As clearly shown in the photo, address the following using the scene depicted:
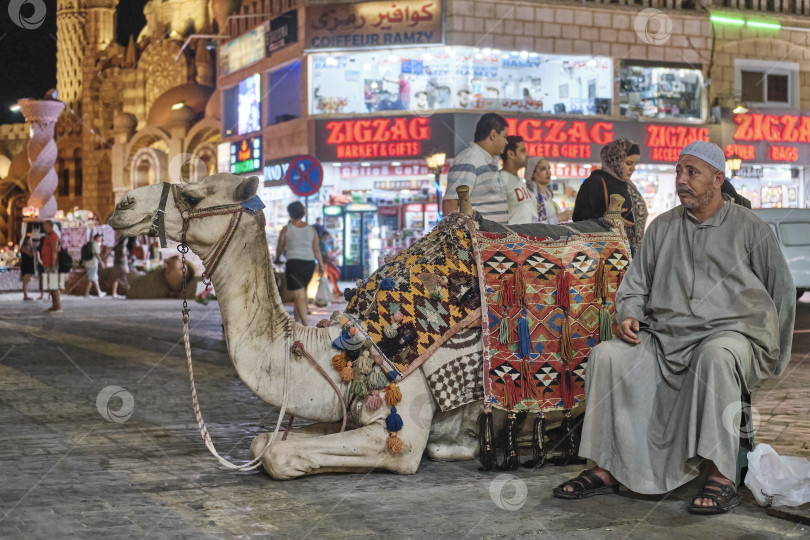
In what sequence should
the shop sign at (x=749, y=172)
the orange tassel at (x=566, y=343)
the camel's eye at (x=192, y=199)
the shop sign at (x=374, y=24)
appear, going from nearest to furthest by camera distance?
the camel's eye at (x=192, y=199) → the orange tassel at (x=566, y=343) → the shop sign at (x=374, y=24) → the shop sign at (x=749, y=172)

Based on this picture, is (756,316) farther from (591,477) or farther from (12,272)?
(12,272)

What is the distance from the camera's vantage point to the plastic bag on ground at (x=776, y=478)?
4.56 meters

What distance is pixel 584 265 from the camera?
5922 millimetres

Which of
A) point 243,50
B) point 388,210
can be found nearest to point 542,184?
point 388,210

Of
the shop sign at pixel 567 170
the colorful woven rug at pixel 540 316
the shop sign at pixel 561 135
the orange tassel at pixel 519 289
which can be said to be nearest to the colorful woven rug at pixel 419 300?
the colorful woven rug at pixel 540 316

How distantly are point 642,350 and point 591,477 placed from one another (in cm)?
70

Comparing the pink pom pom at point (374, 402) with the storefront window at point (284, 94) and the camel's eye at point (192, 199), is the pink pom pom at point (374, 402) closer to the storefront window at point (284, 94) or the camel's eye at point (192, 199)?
the camel's eye at point (192, 199)

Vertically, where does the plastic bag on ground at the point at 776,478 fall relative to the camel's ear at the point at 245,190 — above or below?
below

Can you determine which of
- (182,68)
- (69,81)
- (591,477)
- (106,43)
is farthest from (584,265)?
(69,81)

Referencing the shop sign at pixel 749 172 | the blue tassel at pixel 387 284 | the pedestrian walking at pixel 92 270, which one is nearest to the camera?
the blue tassel at pixel 387 284

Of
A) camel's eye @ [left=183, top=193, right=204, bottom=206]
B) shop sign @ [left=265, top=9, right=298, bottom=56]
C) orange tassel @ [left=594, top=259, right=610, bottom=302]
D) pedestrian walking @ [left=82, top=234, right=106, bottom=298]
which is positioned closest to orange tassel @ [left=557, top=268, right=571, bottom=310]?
orange tassel @ [left=594, top=259, right=610, bottom=302]

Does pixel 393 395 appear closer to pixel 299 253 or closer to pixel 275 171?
pixel 299 253

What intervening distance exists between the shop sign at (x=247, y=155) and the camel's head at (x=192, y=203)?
26.2 meters

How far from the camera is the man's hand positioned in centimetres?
509
